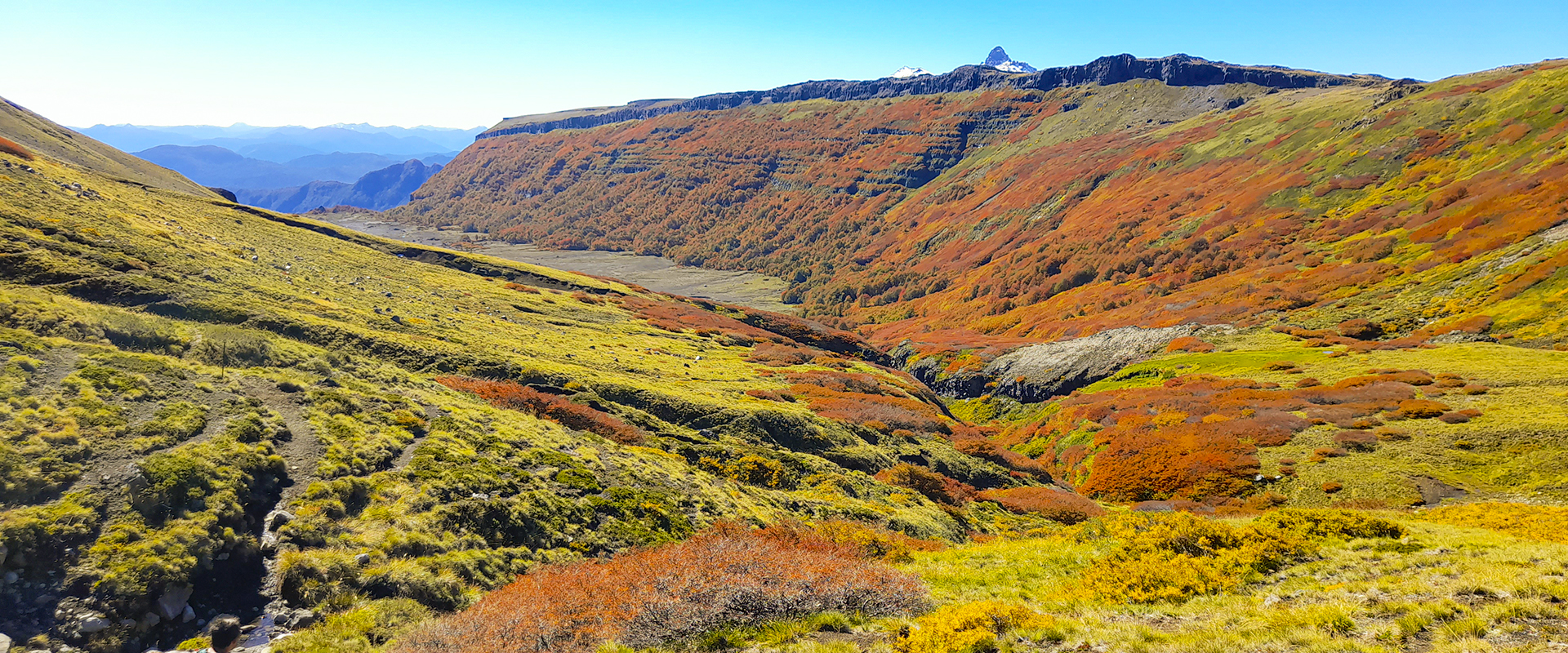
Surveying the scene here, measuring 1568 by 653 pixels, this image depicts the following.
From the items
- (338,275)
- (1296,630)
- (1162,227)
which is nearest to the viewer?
(1296,630)

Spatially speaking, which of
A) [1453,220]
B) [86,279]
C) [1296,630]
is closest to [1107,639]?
[1296,630]

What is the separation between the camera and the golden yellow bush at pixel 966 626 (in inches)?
412

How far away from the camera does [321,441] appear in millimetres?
18547

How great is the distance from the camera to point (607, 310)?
68125mm

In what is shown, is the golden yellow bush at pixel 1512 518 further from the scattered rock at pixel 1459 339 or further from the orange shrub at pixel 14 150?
the orange shrub at pixel 14 150

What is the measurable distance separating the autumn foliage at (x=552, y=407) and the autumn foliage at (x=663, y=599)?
12082mm

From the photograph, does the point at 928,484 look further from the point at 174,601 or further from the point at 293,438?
the point at 174,601

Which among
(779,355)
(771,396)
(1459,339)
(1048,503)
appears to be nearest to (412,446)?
(771,396)

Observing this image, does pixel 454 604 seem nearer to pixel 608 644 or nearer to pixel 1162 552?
pixel 608 644

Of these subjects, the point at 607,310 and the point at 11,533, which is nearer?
the point at 11,533

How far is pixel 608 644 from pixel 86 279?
3166 centimetres

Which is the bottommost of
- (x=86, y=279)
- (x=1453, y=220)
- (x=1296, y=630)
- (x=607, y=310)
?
(x=607, y=310)

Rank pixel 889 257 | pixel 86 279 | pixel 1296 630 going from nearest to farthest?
1. pixel 1296 630
2. pixel 86 279
3. pixel 889 257

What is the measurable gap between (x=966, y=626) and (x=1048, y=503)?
2255cm
